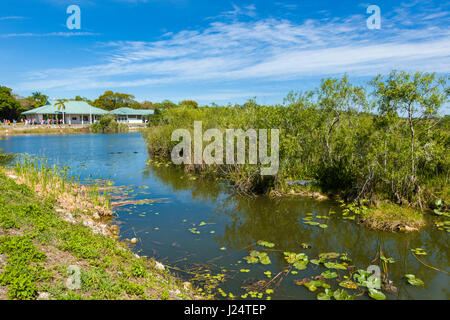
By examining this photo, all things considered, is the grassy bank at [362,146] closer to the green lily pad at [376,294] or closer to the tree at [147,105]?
the green lily pad at [376,294]

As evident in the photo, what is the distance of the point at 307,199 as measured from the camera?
13.0m

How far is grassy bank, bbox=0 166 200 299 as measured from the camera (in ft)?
15.4

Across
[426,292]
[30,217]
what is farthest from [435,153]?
[30,217]

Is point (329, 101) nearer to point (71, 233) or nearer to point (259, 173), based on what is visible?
point (259, 173)

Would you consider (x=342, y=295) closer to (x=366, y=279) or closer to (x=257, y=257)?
(x=366, y=279)

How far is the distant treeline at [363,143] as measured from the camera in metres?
10.1

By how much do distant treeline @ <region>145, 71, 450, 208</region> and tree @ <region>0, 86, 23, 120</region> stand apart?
5997cm

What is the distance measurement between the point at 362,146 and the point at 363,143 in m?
0.17

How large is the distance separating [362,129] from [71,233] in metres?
10.8

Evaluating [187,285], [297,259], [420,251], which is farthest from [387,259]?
[187,285]

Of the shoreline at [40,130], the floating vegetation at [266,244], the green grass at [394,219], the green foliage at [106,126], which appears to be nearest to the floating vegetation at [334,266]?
the floating vegetation at [266,244]

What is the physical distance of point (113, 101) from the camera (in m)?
84.1

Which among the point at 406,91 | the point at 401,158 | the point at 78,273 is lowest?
the point at 78,273

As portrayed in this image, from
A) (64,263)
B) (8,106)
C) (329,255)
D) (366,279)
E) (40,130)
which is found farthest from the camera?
(8,106)
